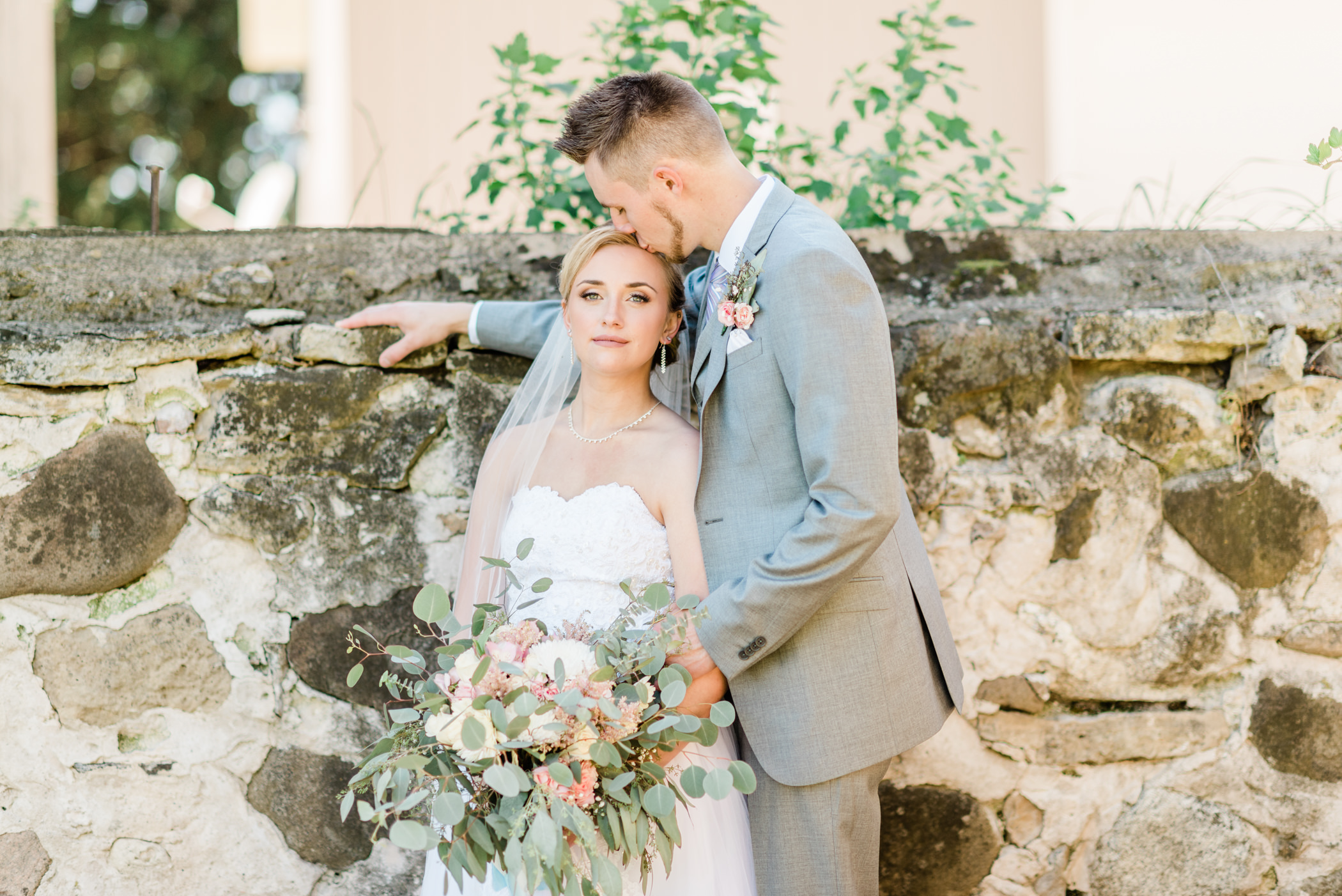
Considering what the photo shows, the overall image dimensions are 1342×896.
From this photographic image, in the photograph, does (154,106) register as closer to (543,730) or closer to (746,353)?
(746,353)

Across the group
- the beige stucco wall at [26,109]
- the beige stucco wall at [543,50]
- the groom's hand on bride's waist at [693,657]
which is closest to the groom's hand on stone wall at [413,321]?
the groom's hand on bride's waist at [693,657]

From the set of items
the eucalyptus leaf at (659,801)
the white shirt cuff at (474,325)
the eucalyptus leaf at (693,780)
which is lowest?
the eucalyptus leaf at (659,801)

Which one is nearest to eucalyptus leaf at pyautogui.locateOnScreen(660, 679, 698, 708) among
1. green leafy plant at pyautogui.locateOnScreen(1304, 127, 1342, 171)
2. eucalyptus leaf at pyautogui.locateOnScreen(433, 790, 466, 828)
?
eucalyptus leaf at pyautogui.locateOnScreen(433, 790, 466, 828)

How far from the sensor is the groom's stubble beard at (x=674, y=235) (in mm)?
2156

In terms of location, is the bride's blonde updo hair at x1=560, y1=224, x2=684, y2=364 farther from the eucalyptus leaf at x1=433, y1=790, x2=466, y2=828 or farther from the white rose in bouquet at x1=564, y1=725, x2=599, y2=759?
the eucalyptus leaf at x1=433, y1=790, x2=466, y2=828

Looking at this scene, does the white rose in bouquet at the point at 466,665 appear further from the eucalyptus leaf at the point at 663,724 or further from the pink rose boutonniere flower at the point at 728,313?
the pink rose boutonniere flower at the point at 728,313

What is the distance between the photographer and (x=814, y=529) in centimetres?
180

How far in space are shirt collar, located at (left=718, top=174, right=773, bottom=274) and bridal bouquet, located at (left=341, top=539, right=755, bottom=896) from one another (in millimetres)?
743

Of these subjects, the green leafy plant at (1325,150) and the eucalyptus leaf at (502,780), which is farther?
the green leafy plant at (1325,150)

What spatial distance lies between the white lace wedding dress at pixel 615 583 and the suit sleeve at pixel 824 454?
0.26 meters

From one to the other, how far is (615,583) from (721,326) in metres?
0.61

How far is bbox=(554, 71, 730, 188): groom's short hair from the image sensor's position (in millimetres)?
2117

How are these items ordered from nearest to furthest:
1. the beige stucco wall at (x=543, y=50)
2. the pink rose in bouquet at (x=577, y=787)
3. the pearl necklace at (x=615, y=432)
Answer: the pink rose in bouquet at (x=577, y=787) < the pearl necklace at (x=615, y=432) < the beige stucco wall at (x=543, y=50)

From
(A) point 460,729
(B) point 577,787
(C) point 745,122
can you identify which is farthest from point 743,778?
(C) point 745,122
